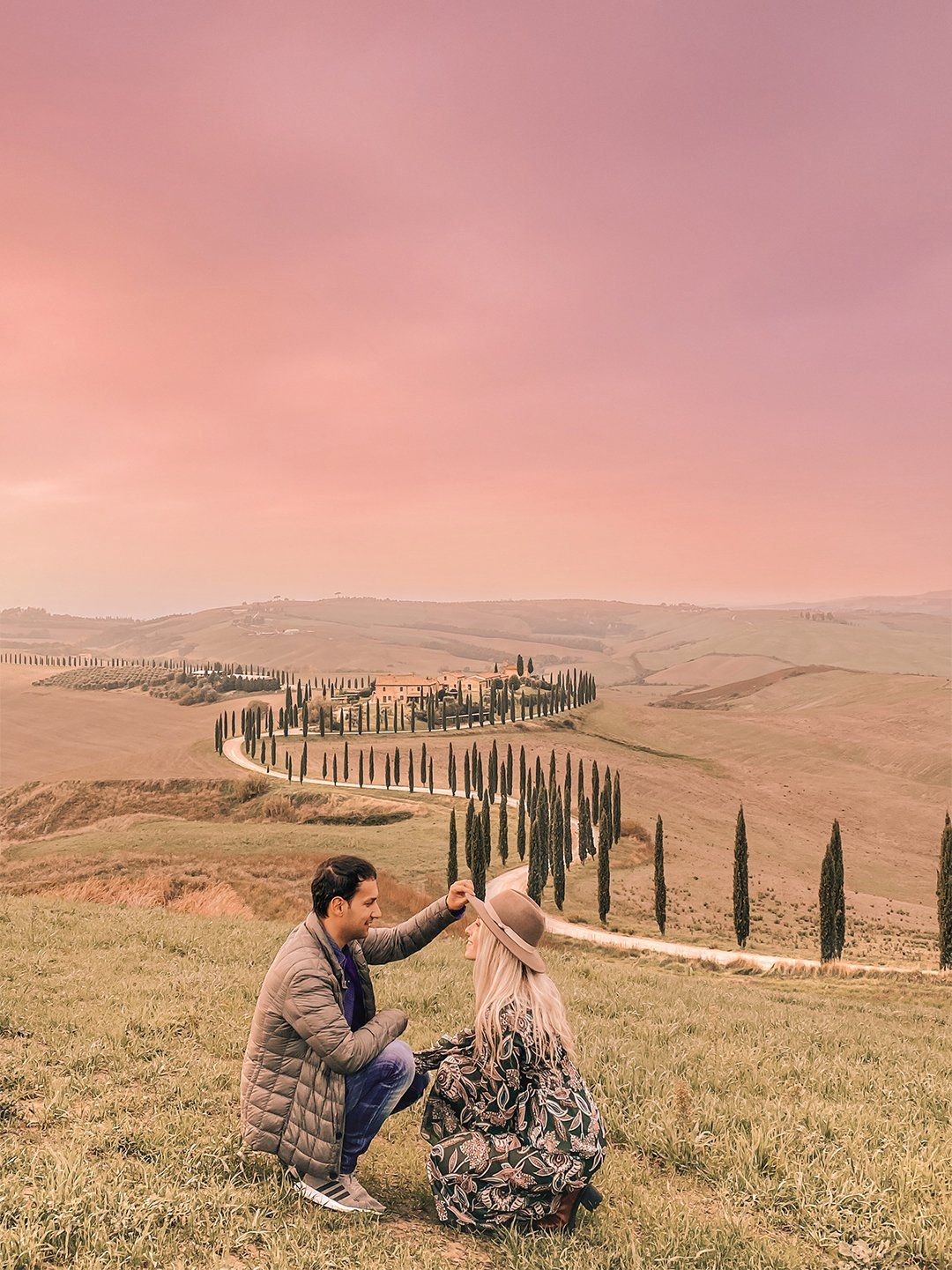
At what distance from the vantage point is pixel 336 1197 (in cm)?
556

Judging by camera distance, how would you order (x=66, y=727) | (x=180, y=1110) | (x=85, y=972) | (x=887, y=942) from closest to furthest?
(x=180, y=1110) → (x=85, y=972) → (x=887, y=942) → (x=66, y=727)

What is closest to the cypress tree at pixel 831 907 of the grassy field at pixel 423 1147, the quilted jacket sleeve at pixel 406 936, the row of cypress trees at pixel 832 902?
the row of cypress trees at pixel 832 902

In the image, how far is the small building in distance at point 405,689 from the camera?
185m

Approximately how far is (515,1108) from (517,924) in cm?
147

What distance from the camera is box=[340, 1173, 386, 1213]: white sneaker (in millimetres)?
5547

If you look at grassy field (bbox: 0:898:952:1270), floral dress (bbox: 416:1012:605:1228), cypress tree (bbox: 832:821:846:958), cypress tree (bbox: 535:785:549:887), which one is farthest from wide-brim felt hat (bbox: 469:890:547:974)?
cypress tree (bbox: 535:785:549:887)

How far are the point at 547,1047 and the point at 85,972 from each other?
9354 mm

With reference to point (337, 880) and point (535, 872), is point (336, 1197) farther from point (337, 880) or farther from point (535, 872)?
point (535, 872)

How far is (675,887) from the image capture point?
241ft

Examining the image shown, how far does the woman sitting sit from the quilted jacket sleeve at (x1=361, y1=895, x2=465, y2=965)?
1067mm

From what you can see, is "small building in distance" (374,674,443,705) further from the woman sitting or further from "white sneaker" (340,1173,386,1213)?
the woman sitting

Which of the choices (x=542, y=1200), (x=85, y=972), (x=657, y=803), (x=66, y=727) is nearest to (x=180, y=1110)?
(x=542, y=1200)

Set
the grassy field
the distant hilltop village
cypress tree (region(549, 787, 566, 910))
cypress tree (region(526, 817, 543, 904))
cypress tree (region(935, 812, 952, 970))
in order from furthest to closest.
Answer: the distant hilltop village, cypress tree (region(549, 787, 566, 910)), cypress tree (region(526, 817, 543, 904)), cypress tree (region(935, 812, 952, 970)), the grassy field

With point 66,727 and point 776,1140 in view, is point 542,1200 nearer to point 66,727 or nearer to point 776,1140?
point 776,1140
